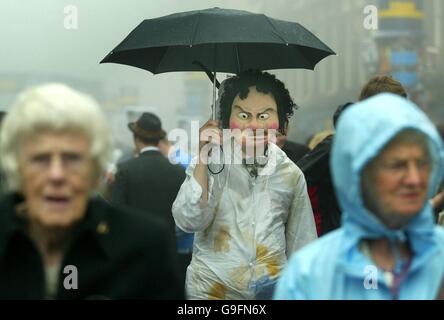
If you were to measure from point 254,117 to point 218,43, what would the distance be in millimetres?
939

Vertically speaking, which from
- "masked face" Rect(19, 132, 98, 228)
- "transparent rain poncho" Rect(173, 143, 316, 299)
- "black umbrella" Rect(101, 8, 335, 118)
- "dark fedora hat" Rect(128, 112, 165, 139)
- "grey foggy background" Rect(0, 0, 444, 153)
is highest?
"grey foggy background" Rect(0, 0, 444, 153)

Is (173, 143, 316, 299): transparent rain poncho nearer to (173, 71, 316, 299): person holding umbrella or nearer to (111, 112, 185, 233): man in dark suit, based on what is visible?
(173, 71, 316, 299): person holding umbrella

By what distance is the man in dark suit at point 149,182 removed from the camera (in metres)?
7.52

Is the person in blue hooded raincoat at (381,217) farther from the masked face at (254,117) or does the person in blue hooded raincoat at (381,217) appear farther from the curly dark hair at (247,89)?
the curly dark hair at (247,89)

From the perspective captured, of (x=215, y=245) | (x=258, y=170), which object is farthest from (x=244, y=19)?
(x=215, y=245)

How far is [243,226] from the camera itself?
15.2 ft

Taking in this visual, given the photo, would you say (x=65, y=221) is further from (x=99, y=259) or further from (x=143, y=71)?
(x=143, y=71)

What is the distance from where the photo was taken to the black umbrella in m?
5.27

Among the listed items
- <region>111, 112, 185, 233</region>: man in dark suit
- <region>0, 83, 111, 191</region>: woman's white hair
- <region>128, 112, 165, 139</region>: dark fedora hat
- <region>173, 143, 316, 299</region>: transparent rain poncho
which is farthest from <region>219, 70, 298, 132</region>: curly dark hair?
<region>128, 112, 165, 139</region>: dark fedora hat

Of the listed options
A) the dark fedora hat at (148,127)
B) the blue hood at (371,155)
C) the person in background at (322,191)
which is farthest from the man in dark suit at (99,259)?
the dark fedora hat at (148,127)

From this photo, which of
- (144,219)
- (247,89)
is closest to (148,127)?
(247,89)

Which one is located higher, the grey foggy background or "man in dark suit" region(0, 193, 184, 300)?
the grey foggy background

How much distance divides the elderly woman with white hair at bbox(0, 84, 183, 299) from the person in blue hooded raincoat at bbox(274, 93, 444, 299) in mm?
418
